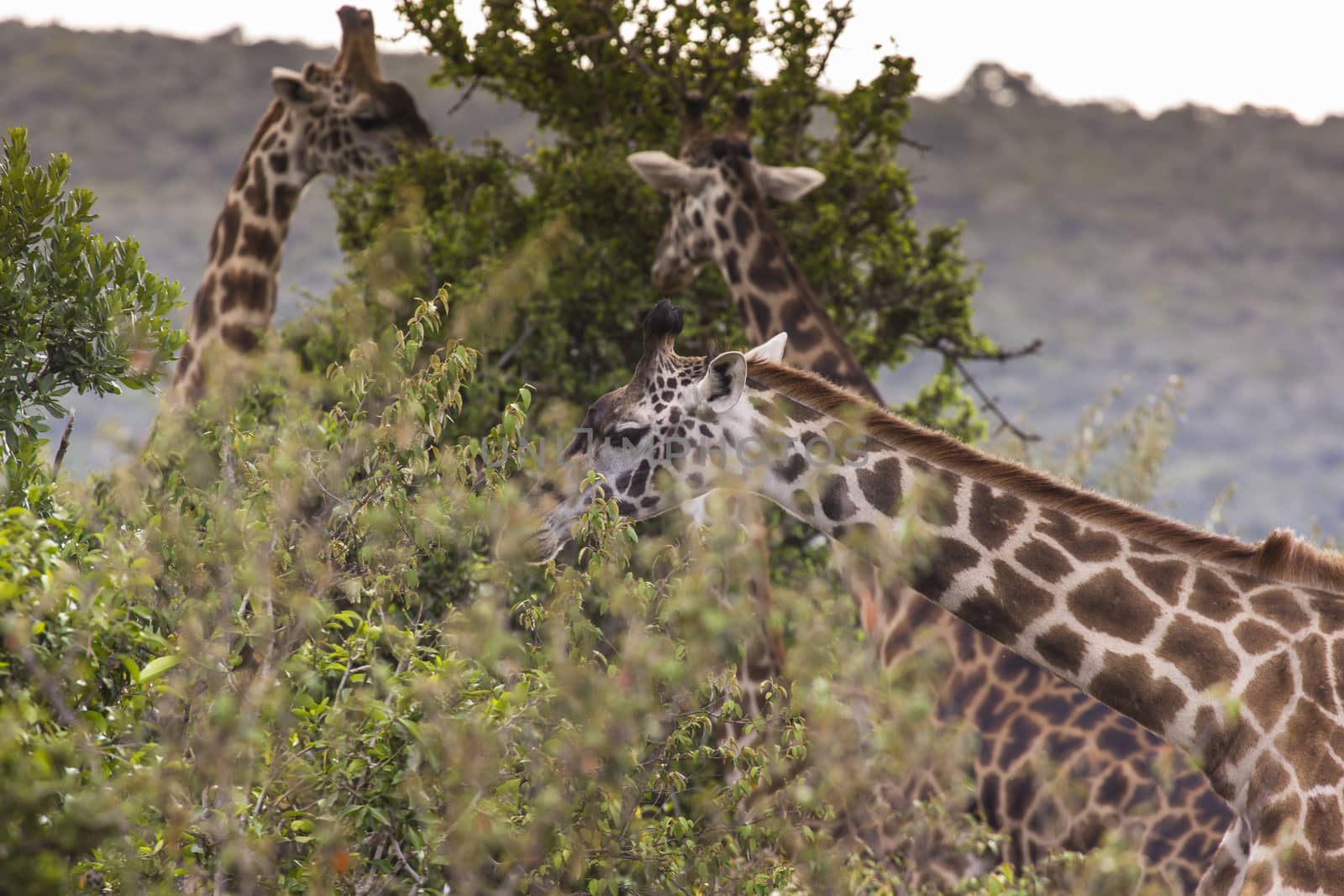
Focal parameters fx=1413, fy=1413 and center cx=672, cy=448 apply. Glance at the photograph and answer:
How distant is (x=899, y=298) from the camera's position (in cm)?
1052

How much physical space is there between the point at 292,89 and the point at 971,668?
584 cm

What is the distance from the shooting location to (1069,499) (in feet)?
16.3

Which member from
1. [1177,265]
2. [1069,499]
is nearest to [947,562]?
[1069,499]

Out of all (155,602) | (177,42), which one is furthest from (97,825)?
(177,42)

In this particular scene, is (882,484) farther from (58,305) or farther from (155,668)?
(58,305)

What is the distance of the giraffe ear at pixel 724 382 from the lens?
17.1 ft

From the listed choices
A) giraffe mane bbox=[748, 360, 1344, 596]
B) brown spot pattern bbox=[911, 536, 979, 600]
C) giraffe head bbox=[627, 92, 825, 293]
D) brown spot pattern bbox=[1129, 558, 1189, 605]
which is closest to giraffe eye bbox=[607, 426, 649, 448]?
giraffe mane bbox=[748, 360, 1344, 596]

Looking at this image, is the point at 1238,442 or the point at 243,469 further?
the point at 1238,442

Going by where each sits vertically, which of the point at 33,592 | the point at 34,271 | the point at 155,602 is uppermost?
the point at 34,271

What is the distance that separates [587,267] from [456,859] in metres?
6.75

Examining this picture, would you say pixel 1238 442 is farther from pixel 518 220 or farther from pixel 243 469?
pixel 243 469

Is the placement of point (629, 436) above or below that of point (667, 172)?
below

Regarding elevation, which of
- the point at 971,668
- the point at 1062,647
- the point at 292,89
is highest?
the point at 292,89

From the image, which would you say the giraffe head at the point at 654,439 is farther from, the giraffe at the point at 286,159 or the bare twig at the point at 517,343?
the giraffe at the point at 286,159
